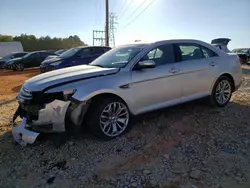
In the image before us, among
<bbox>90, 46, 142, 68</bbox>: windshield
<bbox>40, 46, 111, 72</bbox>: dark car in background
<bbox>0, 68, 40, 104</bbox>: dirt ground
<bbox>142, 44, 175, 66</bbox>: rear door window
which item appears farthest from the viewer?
<bbox>40, 46, 111, 72</bbox>: dark car in background

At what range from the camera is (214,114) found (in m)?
5.09

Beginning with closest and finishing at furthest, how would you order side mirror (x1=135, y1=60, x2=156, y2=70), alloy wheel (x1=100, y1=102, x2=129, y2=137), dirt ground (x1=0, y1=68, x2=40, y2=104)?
alloy wheel (x1=100, y1=102, x2=129, y2=137) < side mirror (x1=135, y1=60, x2=156, y2=70) < dirt ground (x1=0, y1=68, x2=40, y2=104)

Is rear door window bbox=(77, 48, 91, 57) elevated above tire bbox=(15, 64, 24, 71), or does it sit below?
above

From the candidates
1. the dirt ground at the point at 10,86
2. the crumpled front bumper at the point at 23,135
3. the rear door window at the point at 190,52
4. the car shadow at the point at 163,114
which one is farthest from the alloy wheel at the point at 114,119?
the dirt ground at the point at 10,86

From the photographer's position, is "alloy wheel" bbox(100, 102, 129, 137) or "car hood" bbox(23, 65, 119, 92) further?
"alloy wheel" bbox(100, 102, 129, 137)

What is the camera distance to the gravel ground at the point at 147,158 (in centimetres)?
307

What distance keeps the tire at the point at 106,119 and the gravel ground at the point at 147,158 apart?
0.14 m

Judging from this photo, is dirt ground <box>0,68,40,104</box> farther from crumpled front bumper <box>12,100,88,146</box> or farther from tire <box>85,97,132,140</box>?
tire <box>85,97,132,140</box>

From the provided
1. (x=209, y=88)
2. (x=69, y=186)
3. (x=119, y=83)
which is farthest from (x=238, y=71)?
(x=69, y=186)

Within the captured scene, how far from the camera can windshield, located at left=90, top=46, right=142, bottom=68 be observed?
14.5 ft

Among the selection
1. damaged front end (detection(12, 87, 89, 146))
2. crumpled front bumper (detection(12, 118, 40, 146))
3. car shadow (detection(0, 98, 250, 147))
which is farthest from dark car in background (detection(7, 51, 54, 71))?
damaged front end (detection(12, 87, 89, 146))

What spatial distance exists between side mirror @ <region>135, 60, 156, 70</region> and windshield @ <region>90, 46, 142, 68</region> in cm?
22

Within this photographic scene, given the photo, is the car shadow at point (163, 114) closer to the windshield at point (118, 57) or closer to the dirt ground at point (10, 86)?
the windshield at point (118, 57)

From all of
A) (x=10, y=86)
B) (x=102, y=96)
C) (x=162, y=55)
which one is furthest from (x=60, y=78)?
(x=10, y=86)
